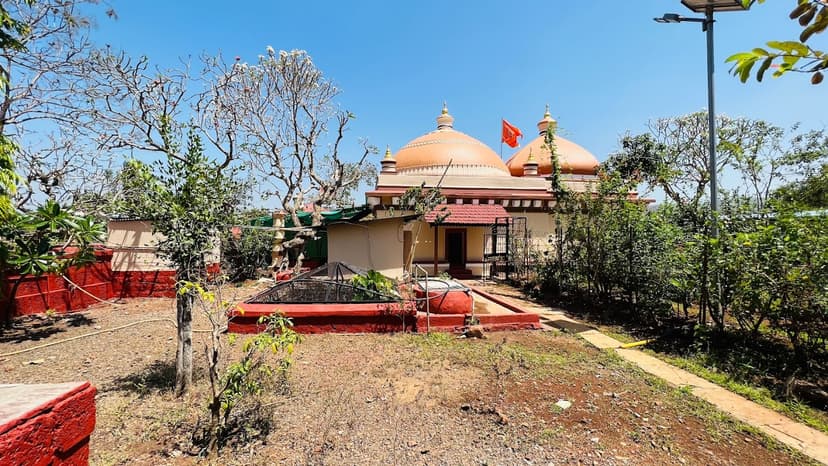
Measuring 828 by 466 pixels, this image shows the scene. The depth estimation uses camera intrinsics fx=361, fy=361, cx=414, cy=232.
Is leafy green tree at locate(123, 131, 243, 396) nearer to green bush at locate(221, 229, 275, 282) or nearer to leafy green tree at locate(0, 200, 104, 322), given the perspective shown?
leafy green tree at locate(0, 200, 104, 322)

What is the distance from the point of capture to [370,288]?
7223 millimetres

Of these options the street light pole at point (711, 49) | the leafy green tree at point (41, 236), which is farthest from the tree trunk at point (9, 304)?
the street light pole at point (711, 49)

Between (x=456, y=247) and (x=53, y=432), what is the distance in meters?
14.7

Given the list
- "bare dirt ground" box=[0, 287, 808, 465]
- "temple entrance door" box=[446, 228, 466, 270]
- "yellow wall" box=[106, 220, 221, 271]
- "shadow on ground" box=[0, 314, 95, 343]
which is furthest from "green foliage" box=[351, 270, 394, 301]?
"temple entrance door" box=[446, 228, 466, 270]

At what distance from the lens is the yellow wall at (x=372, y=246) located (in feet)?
35.8

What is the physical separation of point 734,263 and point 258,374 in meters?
6.83

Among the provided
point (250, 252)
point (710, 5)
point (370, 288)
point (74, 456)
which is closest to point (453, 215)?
point (370, 288)

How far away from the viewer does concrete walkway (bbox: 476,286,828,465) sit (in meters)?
3.37

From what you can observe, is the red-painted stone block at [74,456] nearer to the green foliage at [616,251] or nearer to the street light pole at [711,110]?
the green foliage at [616,251]

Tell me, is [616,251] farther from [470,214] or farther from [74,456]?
[74,456]

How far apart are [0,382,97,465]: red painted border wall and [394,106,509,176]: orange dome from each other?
18590 millimetres

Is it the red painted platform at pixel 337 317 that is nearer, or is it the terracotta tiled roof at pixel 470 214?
the red painted platform at pixel 337 317

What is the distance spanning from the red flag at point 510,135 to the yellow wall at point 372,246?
1870 centimetres

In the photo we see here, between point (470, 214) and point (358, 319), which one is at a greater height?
point (470, 214)
